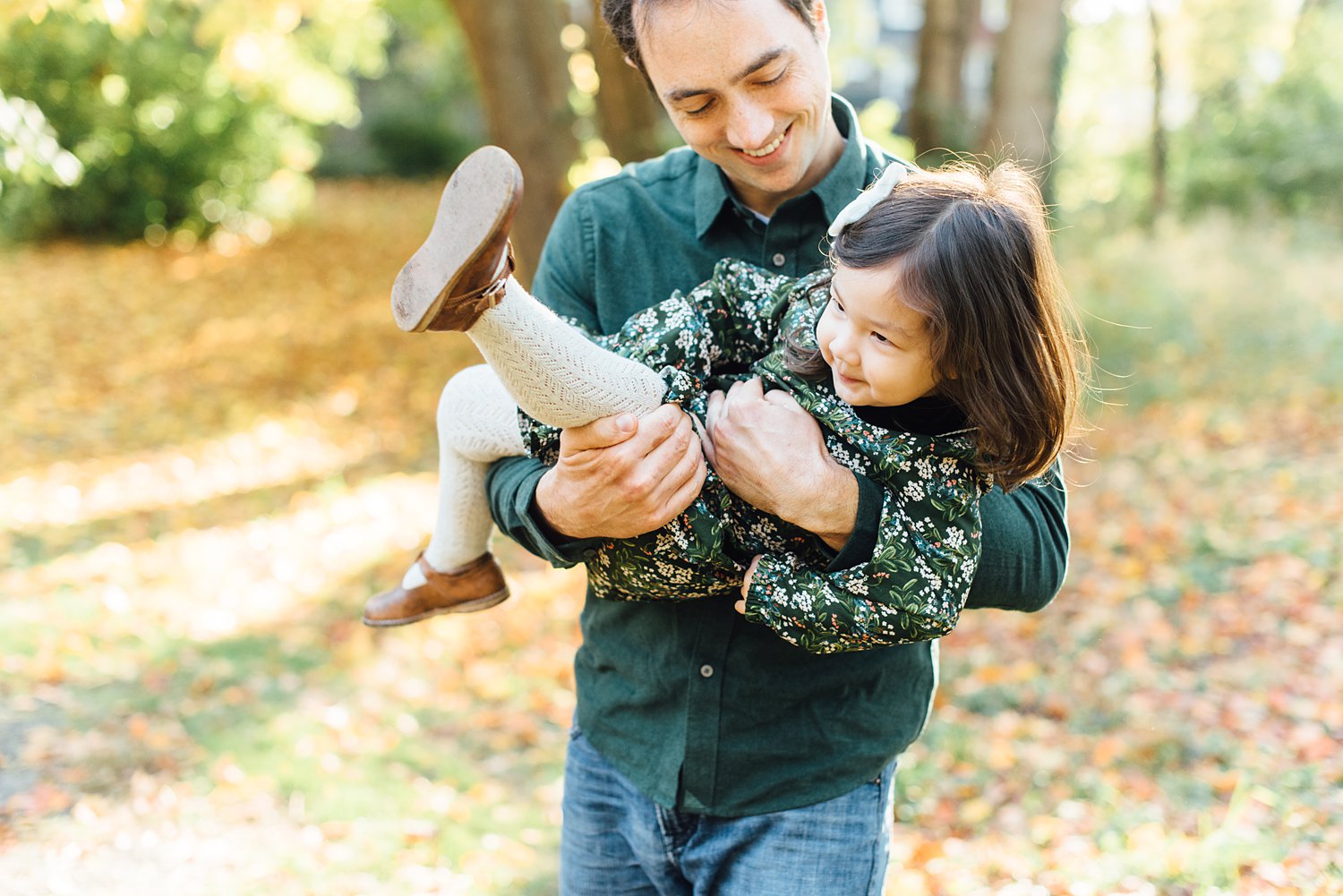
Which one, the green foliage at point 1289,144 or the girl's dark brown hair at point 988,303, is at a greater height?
the girl's dark brown hair at point 988,303

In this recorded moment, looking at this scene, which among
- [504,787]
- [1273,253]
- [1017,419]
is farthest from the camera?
[1273,253]

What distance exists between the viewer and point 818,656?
6.48 ft

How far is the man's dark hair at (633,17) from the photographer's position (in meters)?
1.89

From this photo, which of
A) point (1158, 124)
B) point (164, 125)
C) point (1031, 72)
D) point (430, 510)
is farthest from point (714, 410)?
point (1158, 124)

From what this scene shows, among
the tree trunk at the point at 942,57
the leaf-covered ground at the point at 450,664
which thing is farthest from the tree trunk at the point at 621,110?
the tree trunk at the point at 942,57

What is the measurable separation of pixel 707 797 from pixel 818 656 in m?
0.32

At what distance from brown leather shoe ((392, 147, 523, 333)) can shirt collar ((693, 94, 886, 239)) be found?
61cm

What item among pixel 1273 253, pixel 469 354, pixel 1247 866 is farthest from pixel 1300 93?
pixel 1247 866

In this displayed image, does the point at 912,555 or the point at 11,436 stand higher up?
the point at 912,555

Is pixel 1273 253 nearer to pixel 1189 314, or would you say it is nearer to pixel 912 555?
pixel 1189 314

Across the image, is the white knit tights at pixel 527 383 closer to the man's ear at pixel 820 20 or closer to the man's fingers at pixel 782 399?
the man's fingers at pixel 782 399

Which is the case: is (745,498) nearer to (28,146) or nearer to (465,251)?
(465,251)

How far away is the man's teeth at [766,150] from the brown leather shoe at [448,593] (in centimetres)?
108

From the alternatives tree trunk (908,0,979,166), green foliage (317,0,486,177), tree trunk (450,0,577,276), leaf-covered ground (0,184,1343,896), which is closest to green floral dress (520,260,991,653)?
leaf-covered ground (0,184,1343,896)
